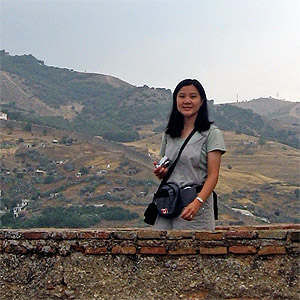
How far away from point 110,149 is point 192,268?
48.9m

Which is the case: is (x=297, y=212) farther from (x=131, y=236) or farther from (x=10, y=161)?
(x=131, y=236)

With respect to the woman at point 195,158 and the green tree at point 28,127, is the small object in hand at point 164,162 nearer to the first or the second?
the woman at point 195,158

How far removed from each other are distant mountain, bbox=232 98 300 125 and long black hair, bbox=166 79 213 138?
97.7 metres

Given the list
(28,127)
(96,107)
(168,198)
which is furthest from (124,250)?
(96,107)

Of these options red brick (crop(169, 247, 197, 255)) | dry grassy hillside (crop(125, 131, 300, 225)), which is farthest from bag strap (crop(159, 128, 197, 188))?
dry grassy hillside (crop(125, 131, 300, 225))

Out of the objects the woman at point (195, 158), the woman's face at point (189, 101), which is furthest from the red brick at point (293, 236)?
the woman's face at point (189, 101)

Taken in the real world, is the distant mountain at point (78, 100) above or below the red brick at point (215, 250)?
above

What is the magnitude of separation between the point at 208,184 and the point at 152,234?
18.5 inches

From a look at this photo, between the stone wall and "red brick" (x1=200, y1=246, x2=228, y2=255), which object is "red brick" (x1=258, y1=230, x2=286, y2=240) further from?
"red brick" (x1=200, y1=246, x2=228, y2=255)

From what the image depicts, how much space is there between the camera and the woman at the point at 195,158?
3141 mm

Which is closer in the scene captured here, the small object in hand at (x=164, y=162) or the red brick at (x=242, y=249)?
the red brick at (x=242, y=249)

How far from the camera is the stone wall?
2.98 metres

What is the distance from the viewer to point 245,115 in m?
81.1

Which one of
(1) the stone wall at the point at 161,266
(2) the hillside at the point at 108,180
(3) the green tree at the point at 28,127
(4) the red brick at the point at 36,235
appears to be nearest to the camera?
(1) the stone wall at the point at 161,266
